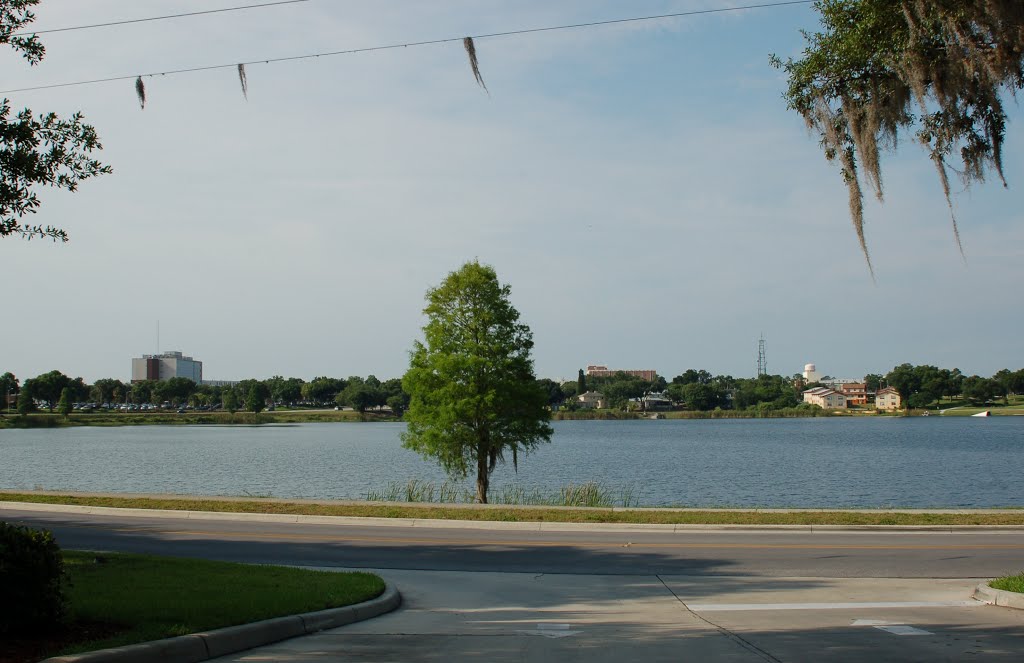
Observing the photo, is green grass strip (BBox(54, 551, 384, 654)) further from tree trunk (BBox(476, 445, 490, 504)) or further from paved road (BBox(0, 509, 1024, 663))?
tree trunk (BBox(476, 445, 490, 504))

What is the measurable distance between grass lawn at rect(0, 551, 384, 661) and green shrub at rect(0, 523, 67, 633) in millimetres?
166

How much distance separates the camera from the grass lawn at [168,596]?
8.02 meters

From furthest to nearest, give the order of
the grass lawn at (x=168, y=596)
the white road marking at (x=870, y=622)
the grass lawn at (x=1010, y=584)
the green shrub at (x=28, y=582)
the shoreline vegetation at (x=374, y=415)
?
the shoreline vegetation at (x=374, y=415)
the grass lawn at (x=1010, y=584)
the white road marking at (x=870, y=622)
the grass lawn at (x=168, y=596)
the green shrub at (x=28, y=582)

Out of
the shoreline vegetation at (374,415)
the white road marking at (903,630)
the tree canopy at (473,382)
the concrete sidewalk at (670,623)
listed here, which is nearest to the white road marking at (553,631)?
the concrete sidewalk at (670,623)

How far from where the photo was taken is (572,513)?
2094 centimetres

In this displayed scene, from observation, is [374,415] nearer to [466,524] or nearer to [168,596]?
[466,524]

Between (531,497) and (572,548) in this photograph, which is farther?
(531,497)

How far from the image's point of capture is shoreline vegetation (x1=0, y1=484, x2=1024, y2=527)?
64.0ft

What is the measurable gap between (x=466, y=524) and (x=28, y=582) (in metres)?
12.6

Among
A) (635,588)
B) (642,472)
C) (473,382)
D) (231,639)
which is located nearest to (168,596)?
(231,639)

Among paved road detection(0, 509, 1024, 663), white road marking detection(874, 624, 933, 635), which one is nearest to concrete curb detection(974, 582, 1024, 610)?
paved road detection(0, 509, 1024, 663)

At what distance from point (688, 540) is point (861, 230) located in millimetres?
8323

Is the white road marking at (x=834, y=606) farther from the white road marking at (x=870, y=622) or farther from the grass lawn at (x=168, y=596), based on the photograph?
the grass lawn at (x=168, y=596)

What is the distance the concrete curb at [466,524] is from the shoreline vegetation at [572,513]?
0.75ft
